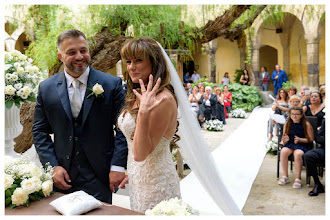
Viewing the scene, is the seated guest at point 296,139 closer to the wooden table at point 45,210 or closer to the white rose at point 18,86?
the white rose at point 18,86

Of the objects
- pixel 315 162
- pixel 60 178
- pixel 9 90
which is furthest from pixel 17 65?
pixel 315 162

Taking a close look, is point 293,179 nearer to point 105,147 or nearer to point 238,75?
point 105,147

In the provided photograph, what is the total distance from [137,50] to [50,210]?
1022mm

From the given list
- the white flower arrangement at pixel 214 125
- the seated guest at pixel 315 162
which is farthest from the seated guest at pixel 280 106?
the seated guest at pixel 315 162

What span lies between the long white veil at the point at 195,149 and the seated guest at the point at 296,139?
3.16 meters

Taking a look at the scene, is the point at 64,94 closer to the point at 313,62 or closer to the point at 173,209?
the point at 173,209

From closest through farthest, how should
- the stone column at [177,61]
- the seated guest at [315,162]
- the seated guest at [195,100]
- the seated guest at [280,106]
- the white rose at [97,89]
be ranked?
the white rose at [97,89], the seated guest at [315,162], the stone column at [177,61], the seated guest at [280,106], the seated guest at [195,100]

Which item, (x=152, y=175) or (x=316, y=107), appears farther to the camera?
(x=316, y=107)

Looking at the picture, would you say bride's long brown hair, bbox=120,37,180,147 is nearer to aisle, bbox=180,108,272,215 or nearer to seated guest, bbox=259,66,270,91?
aisle, bbox=180,108,272,215

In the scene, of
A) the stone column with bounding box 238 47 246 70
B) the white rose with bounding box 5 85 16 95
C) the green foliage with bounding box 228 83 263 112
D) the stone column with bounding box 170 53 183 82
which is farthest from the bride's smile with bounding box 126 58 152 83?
the stone column with bounding box 238 47 246 70

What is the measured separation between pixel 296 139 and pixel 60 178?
14.2 ft

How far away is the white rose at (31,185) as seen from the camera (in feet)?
6.72

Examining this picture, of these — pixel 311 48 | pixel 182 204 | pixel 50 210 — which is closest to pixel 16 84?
pixel 50 210

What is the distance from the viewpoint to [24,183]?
81.9 inches
